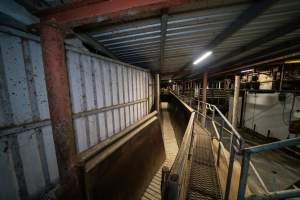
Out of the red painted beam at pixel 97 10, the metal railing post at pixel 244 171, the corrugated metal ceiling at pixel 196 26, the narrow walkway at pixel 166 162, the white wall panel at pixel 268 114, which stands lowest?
the narrow walkway at pixel 166 162

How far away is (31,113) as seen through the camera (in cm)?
176

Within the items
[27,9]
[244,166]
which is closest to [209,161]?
[244,166]

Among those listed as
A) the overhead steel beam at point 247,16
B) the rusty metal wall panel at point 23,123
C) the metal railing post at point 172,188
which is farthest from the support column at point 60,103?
the overhead steel beam at point 247,16

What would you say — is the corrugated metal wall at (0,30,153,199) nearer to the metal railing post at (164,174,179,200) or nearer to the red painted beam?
the red painted beam

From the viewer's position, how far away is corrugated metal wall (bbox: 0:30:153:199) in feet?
4.97

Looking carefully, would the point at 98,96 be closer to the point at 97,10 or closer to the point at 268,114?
the point at 97,10

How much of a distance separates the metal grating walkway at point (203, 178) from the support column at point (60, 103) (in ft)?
6.33

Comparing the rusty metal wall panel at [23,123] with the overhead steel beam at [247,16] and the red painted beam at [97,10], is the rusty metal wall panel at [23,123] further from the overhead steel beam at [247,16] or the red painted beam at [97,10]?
the overhead steel beam at [247,16]

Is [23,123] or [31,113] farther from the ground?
[31,113]

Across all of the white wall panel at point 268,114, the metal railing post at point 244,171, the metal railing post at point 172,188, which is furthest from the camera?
the white wall panel at point 268,114

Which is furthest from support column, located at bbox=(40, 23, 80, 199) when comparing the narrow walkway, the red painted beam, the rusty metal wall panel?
the narrow walkway

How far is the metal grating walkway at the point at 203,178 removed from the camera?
6.83 feet

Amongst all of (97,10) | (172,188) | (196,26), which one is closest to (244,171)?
(172,188)

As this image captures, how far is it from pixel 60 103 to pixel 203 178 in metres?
2.86
